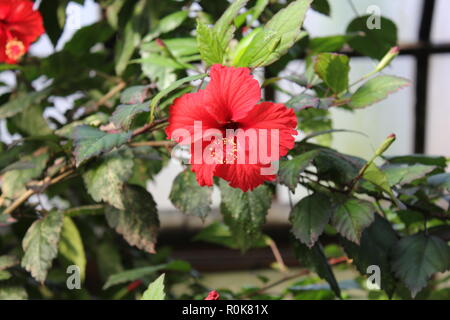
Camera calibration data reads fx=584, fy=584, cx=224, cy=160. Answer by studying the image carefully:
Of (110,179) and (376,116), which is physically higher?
(110,179)

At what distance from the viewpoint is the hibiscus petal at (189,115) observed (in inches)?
20.6

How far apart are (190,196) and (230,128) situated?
218 millimetres

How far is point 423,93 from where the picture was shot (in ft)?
7.75

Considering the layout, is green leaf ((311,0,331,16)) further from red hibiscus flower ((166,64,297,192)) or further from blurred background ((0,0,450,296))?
blurred background ((0,0,450,296))

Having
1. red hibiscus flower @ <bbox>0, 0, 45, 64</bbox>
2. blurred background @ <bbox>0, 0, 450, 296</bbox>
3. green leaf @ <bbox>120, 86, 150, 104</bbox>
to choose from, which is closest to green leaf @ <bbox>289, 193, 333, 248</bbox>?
green leaf @ <bbox>120, 86, 150, 104</bbox>

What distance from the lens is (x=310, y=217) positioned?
679 mm

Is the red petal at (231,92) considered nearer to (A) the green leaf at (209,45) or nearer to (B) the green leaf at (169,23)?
(A) the green leaf at (209,45)

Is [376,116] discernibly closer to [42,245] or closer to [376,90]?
[376,90]

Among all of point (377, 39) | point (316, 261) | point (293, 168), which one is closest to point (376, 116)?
point (377, 39)

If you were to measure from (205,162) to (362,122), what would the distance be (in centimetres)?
193

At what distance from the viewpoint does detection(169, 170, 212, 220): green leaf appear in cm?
73

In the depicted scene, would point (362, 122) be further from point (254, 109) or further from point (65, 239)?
point (254, 109)

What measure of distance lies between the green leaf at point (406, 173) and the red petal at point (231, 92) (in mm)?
258

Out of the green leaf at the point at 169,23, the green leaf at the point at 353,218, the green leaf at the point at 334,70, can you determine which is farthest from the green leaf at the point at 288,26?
the green leaf at the point at 169,23
